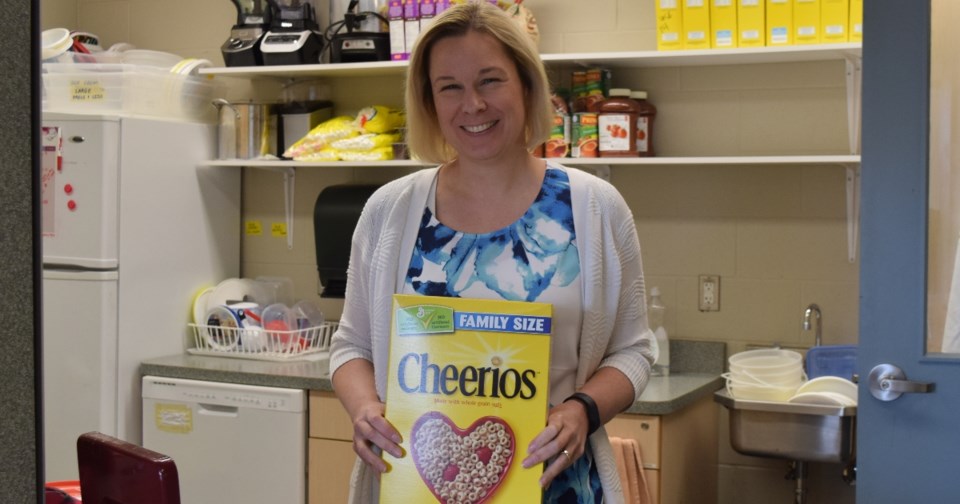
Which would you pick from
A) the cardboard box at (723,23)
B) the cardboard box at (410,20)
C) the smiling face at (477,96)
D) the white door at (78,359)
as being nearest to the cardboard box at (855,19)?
the cardboard box at (723,23)

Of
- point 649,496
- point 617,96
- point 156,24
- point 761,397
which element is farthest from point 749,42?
point 156,24

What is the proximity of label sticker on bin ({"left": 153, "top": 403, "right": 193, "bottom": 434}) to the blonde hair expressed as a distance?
6.65ft

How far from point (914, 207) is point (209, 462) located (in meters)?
2.33

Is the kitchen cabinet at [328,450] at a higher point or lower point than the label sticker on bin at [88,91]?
lower

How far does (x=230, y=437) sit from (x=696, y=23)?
1.92 metres

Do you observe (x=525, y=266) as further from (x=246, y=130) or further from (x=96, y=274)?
(x=246, y=130)

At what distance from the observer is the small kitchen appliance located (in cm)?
396

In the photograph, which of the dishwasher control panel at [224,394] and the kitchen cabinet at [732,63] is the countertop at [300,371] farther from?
the kitchen cabinet at [732,63]

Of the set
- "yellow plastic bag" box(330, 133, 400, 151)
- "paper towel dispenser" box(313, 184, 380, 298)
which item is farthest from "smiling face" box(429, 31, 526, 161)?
"paper towel dispenser" box(313, 184, 380, 298)

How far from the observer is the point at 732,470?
3639mm

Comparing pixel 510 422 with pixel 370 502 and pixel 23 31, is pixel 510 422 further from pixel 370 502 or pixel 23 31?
pixel 23 31

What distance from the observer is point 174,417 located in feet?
12.1

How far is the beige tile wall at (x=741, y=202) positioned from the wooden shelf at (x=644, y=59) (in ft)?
0.30

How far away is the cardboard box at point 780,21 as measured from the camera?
327cm
